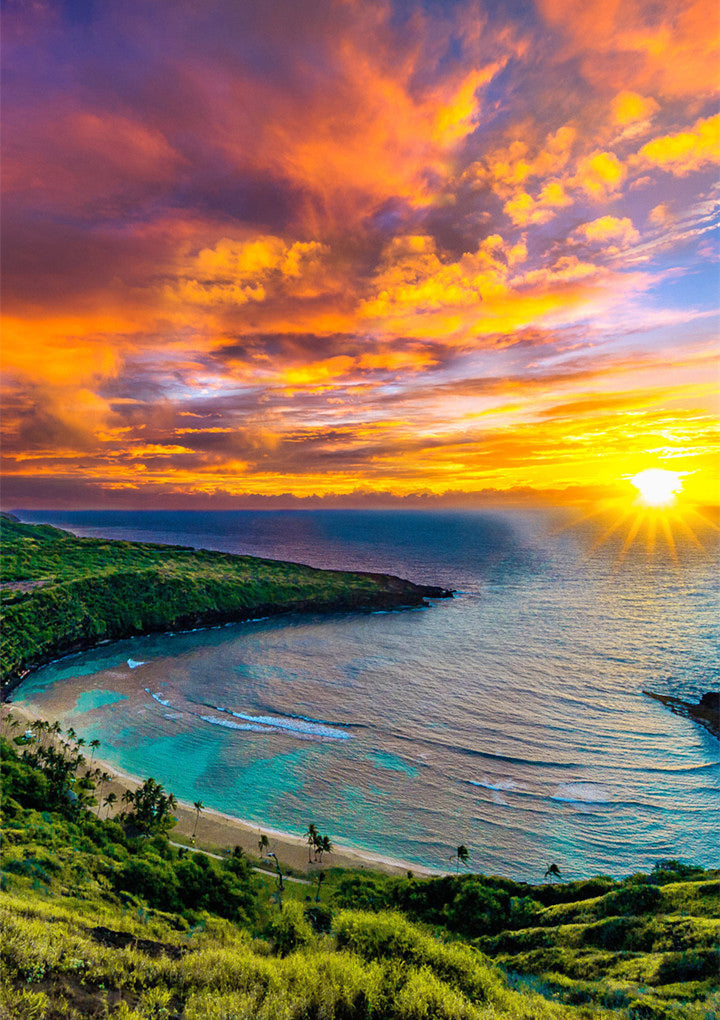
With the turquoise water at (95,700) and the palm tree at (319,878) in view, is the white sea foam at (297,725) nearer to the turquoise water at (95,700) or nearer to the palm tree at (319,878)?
the turquoise water at (95,700)

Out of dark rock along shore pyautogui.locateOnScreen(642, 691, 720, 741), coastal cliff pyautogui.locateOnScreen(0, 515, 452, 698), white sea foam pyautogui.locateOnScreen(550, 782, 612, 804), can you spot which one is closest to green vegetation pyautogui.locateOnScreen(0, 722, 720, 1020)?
white sea foam pyautogui.locateOnScreen(550, 782, 612, 804)

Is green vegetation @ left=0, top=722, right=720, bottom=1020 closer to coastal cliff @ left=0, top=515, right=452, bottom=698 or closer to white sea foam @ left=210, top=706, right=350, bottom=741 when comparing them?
white sea foam @ left=210, top=706, right=350, bottom=741

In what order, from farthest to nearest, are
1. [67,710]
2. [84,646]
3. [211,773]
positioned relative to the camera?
[84,646] → [67,710] → [211,773]

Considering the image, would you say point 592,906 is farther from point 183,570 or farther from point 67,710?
point 183,570

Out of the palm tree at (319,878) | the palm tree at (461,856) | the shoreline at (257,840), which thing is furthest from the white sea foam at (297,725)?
the palm tree at (319,878)

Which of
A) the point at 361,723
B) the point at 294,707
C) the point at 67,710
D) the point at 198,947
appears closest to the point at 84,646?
the point at 67,710
